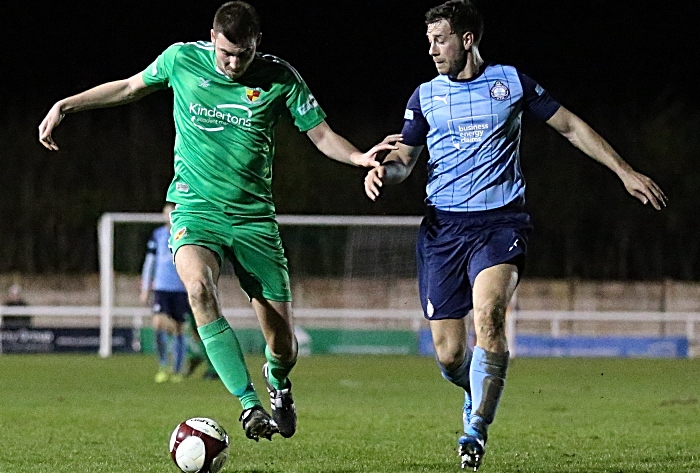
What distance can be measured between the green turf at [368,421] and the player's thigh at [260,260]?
101 cm

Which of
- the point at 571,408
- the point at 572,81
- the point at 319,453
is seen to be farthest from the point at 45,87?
the point at 319,453

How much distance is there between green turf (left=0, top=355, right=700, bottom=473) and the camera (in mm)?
7676

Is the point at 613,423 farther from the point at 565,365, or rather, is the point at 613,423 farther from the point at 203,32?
the point at 203,32

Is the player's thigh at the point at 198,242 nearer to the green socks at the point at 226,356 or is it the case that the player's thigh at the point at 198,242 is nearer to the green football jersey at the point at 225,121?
the green football jersey at the point at 225,121

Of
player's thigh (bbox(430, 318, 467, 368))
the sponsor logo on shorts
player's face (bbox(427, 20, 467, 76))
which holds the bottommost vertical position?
player's thigh (bbox(430, 318, 467, 368))

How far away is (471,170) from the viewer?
768 centimetres

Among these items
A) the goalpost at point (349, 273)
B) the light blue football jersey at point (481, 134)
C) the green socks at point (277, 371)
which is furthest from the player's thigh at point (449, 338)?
the goalpost at point (349, 273)

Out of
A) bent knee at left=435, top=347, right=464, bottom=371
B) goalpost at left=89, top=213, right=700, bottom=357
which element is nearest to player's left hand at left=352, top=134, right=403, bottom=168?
bent knee at left=435, top=347, right=464, bottom=371

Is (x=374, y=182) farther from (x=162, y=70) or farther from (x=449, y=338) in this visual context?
(x=162, y=70)

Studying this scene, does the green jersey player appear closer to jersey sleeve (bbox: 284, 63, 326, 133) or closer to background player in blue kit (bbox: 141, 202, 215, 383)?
jersey sleeve (bbox: 284, 63, 326, 133)

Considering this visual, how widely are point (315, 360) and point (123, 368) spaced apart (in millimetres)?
4114

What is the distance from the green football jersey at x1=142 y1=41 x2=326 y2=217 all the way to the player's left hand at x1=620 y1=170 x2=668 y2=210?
182cm

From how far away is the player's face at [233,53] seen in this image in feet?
23.6

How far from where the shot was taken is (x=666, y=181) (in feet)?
118
